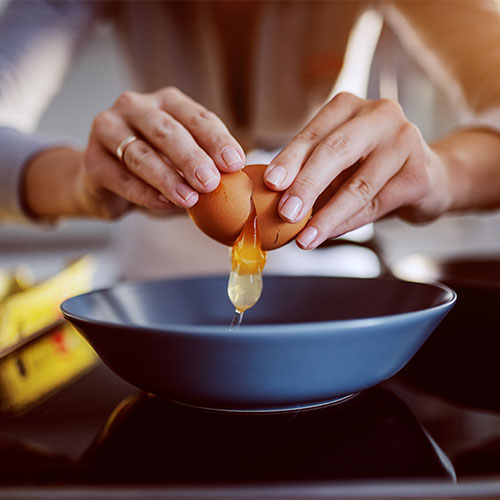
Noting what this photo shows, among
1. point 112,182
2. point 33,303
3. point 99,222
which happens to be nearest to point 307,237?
point 112,182

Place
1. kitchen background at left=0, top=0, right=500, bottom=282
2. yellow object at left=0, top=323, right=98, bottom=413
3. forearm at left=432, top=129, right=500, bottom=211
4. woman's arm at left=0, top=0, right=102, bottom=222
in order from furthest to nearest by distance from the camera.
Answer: kitchen background at left=0, top=0, right=500, bottom=282, woman's arm at left=0, top=0, right=102, bottom=222, forearm at left=432, top=129, right=500, bottom=211, yellow object at left=0, top=323, right=98, bottom=413

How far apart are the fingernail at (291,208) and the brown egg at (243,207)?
14 millimetres

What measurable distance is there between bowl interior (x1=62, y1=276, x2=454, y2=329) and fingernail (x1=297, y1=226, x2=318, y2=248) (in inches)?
3.4

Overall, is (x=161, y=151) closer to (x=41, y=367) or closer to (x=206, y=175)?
(x=206, y=175)

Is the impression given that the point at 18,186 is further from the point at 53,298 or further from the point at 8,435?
the point at 8,435

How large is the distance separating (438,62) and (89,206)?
0.75m

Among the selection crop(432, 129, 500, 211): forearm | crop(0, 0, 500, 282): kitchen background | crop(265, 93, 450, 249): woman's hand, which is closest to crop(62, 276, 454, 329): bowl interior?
crop(265, 93, 450, 249): woman's hand

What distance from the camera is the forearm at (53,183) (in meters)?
0.84

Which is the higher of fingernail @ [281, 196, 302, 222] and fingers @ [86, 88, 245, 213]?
fingers @ [86, 88, 245, 213]

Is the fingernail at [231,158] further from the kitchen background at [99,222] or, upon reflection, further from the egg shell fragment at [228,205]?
the kitchen background at [99,222]

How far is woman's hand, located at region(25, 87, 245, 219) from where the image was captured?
51 centimetres

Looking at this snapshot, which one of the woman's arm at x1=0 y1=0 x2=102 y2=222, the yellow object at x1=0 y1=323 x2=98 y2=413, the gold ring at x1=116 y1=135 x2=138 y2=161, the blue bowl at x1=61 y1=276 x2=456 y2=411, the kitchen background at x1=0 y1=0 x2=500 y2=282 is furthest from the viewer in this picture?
the kitchen background at x1=0 y1=0 x2=500 y2=282

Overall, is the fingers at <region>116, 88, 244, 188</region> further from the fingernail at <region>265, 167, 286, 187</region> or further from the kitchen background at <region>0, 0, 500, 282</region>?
the kitchen background at <region>0, 0, 500, 282</region>

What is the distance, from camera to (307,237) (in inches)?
20.4
